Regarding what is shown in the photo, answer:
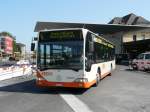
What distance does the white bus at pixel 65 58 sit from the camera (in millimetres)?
13938

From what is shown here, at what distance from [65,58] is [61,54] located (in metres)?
0.26

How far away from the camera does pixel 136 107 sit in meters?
10.7

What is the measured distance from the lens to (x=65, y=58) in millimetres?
14188

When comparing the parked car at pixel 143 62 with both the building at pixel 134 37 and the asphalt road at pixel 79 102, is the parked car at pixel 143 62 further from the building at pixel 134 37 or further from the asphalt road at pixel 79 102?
the building at pixel 134 37

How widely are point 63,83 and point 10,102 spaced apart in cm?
313

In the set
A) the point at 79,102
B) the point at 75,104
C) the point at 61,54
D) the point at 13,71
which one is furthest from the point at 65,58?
the point at 13,71

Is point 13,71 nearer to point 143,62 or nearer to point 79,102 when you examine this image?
point 79,102

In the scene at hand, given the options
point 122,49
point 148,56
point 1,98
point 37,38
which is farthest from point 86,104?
point 122,49

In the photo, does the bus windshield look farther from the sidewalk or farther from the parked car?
the parked car

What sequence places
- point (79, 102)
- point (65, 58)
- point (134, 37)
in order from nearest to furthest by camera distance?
point (79, 102) < point (65, 58) < point (134, 37)

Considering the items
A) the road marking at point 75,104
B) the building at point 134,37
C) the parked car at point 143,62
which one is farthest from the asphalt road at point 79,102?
the building at point 134,37

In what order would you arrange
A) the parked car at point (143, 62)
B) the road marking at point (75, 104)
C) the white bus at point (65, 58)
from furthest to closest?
the parked car at point (143, 62)
the white bus at point (65, 58)
the road marking at point (75, 104)

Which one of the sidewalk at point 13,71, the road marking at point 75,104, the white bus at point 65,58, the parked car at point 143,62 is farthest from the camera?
the parked car at point 143,62

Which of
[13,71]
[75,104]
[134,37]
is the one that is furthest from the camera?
[134,37]
